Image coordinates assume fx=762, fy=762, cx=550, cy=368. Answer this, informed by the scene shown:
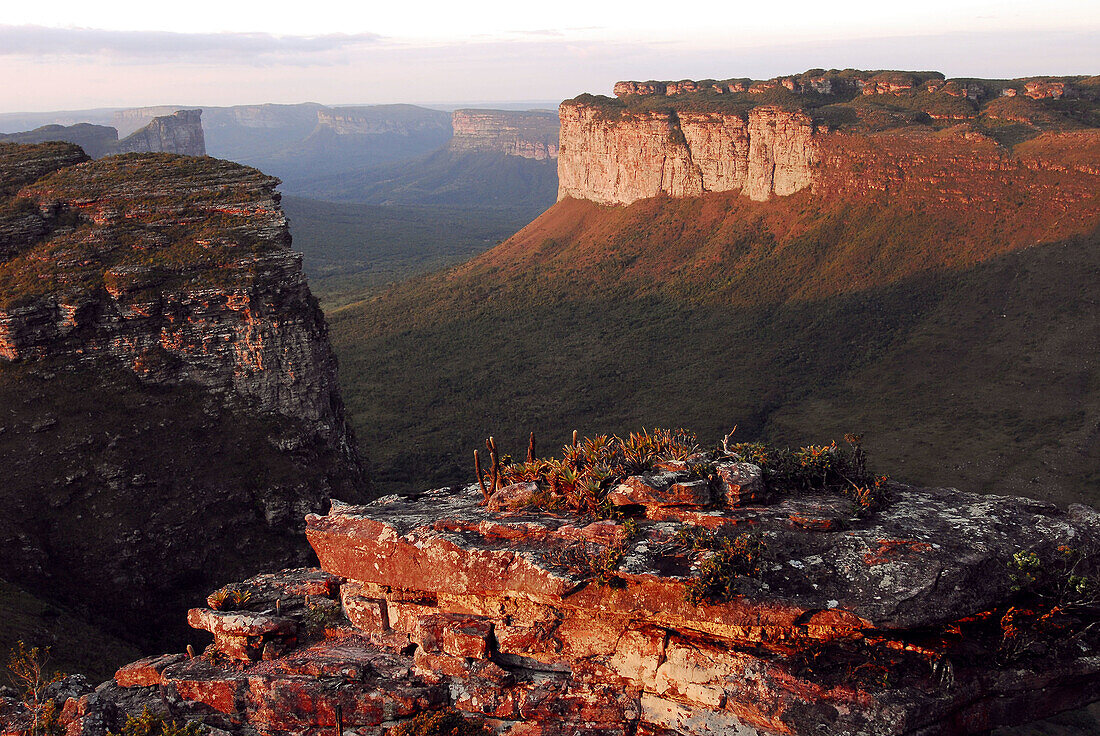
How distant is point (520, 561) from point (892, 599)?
6.33 metres

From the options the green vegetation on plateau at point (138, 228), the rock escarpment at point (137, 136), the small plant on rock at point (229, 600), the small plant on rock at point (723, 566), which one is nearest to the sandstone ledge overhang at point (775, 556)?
the small plant on rock at point (723, 566)

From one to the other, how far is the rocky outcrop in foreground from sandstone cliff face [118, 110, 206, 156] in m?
172

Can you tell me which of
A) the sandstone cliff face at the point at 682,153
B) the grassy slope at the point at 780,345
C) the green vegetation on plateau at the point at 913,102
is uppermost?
the green vegetation on plateau at the point at 913,102

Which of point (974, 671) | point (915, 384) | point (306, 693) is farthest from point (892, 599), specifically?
point (915, 384)

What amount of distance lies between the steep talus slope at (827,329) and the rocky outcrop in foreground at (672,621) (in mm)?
33047

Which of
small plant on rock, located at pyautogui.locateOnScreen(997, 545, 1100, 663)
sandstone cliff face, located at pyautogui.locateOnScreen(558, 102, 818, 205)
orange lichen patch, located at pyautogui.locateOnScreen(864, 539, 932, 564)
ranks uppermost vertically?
sandstone cliff face, located at pyautogui.locateOnScreen(558, 102, 818, 205)

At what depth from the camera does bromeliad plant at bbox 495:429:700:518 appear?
15430mm

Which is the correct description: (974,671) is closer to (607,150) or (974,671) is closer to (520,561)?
(520,561)

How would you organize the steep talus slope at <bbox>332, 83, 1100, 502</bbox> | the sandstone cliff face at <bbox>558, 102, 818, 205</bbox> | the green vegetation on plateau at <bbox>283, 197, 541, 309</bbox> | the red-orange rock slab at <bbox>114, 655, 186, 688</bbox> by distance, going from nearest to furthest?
the red-orange rock slab at <bbox>114, 655, 186, 688</bbox>, the steep talus slope at <bbox>332, 83, 1100, 502</bbox>, the sandstone cliff face at <bbox>558, 102, 818, 205</bbox>, the green vegetation on plateau at <bbox>283, 197, 541, 309</bbox>

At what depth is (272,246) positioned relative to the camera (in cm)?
3919

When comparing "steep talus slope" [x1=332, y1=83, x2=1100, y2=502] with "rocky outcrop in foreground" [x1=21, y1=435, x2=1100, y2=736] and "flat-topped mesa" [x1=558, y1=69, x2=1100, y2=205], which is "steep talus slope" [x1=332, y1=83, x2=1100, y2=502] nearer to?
"flat-topped mesa" [x1=558, y1=69, x2=1100, y2=205]

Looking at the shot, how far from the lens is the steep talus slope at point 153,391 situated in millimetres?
31594

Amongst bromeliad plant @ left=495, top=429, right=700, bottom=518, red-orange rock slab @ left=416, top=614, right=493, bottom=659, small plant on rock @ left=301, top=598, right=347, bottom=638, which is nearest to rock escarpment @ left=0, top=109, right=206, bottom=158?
small plant on rock @ left=301, top=598, right=347, bottom=638

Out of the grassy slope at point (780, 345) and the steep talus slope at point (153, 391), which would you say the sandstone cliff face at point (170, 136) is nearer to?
the grassy slope at point (780, 345)
